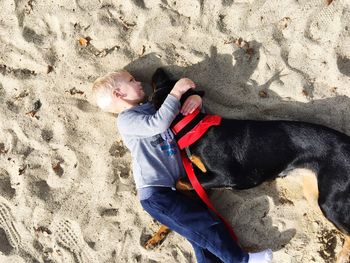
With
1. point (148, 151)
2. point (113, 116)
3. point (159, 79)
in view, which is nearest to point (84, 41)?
point (113, 116)

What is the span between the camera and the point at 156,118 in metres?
3.86

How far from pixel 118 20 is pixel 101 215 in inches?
69.4

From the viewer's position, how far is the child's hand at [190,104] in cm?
394

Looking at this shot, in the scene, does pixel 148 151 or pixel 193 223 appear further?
pixel 148 151

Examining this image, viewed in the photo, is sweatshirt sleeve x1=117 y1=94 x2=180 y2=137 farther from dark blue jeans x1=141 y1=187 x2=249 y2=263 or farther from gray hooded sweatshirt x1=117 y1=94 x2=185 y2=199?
dark blue jeans x1=141 y1=187 x2=249 y2=263

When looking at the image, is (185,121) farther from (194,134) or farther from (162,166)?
(162,166)

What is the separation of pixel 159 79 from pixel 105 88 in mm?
458

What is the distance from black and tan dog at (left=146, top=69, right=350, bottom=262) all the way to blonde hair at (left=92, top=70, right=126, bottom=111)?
38 centimetres

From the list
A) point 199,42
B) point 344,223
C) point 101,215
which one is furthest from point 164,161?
point 344,223

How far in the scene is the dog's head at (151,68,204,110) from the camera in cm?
401

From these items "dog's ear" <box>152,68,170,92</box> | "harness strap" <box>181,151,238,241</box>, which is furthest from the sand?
"harness strap" <box>181,151,238,241</box>

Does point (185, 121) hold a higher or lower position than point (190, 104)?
lower

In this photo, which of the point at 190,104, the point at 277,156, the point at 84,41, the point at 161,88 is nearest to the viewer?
the point at 277,156

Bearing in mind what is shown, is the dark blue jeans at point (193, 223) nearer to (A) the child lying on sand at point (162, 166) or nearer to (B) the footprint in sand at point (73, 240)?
(A) the child lying on sand at point (162, 166)
